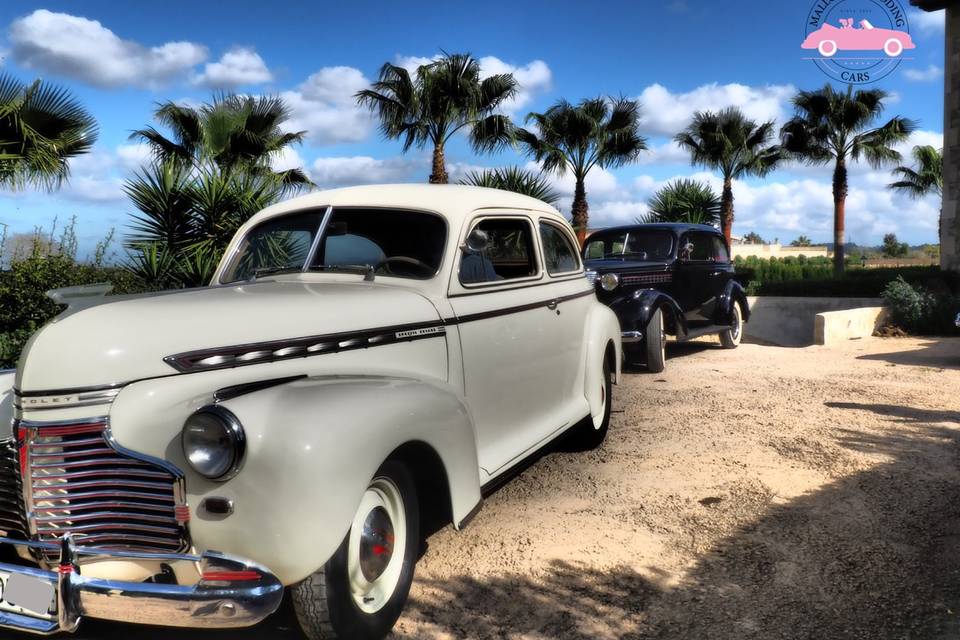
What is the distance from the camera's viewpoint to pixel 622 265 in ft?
30.6

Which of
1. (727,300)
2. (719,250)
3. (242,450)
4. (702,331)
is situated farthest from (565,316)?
(719,250)

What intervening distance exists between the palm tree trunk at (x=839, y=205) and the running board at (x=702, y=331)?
55.5 ft

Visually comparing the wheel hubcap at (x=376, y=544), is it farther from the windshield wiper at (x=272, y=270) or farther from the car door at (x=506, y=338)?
the windshield wiper at (x=272, y=270)

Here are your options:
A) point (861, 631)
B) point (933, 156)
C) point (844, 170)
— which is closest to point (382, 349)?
point (861, 631)

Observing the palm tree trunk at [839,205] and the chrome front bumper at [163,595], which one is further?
the palm tree trunk at [839,205]

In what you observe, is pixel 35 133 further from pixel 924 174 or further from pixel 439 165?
pixel 924 174

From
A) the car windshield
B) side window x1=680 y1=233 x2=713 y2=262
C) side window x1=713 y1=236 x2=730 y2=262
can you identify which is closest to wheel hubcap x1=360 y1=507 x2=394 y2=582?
the car windshield

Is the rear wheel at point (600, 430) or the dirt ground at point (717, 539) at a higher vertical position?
the rear wheel at point (600, 430)

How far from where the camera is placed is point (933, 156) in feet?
111

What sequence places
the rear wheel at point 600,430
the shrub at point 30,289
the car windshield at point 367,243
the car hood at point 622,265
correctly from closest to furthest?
the car windshield at point 367,243
the rear wheel at point 600,430
the shrub at point 30,289
the car hood at point 622,265

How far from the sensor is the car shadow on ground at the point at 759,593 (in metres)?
2.88

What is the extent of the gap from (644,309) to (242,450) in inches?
279

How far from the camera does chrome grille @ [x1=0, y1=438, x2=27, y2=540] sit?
2564 mm

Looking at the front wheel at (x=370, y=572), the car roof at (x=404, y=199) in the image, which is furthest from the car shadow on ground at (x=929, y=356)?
the front wheel at (x=370, y=572)
